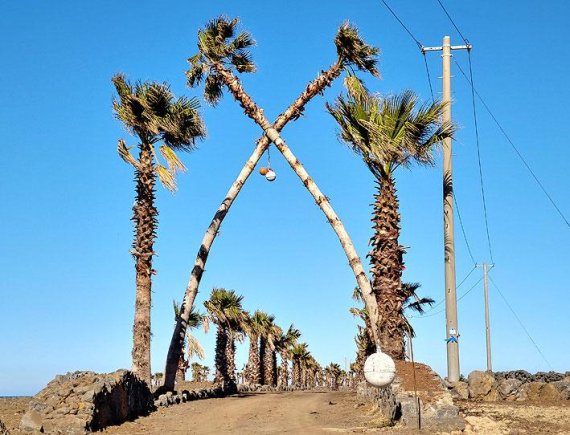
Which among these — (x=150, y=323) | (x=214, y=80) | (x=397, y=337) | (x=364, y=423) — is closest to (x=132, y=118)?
(x=214, y=80)

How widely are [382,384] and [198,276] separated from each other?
1709cm

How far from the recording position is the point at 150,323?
85.1 ft

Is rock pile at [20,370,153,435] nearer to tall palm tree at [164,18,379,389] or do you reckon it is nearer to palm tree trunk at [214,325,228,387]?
tall palm tree at [164,18,379,389]

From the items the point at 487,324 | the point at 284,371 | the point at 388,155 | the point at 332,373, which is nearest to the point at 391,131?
the point at 388,155

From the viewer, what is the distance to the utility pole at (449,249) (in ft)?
71.4

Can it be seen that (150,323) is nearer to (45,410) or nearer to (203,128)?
(203,128)

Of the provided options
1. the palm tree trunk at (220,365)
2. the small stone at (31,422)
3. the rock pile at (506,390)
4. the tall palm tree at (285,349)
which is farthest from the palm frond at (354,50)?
the tall palm tree at (285,349)

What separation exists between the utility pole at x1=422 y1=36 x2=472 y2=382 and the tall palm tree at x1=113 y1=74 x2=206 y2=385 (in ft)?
32.8

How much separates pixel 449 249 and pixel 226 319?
30852 millimetres

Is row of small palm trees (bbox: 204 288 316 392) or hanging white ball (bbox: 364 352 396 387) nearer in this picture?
hanging white ball (bbox: 364 352 396 387)

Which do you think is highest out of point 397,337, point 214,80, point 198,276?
point 214,80

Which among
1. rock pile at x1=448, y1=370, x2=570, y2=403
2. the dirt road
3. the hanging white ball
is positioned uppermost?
the hanging white ball

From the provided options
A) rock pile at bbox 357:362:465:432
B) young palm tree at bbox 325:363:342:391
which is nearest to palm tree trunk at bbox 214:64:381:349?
rock pile at bbox 357:362:465:432

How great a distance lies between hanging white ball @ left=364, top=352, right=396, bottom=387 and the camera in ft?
46.7
